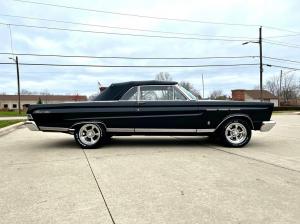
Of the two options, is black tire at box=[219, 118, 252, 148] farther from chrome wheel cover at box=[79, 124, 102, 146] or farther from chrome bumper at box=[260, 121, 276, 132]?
chrome wheel cover at box=[79, 124, 102, 146]

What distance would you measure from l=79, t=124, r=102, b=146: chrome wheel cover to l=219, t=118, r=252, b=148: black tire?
2.92m

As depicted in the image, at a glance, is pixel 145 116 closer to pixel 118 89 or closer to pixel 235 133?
pixel 118 89

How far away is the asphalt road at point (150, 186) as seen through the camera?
3.46m

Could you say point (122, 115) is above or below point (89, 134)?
above

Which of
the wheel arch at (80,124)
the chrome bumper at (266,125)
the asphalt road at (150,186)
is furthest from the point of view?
the chrome bumper at (266,125)

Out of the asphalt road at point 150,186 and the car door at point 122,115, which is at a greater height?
the car door at point 122,115

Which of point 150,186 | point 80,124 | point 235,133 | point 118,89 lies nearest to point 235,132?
point 235,133

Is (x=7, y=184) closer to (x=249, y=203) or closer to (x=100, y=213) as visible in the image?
(x=100, y=213)

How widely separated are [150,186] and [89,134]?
12.1ft

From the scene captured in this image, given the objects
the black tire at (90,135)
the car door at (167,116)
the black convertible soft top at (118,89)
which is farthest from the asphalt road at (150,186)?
the black convertible soft top at (118,89)

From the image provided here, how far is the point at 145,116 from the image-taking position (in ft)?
25.6

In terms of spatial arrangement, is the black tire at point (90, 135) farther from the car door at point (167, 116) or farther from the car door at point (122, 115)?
the car door at point (167, 116)

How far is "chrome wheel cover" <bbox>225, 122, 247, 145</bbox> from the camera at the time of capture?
Result: 26.1 feet

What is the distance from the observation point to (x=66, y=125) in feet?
25.4
